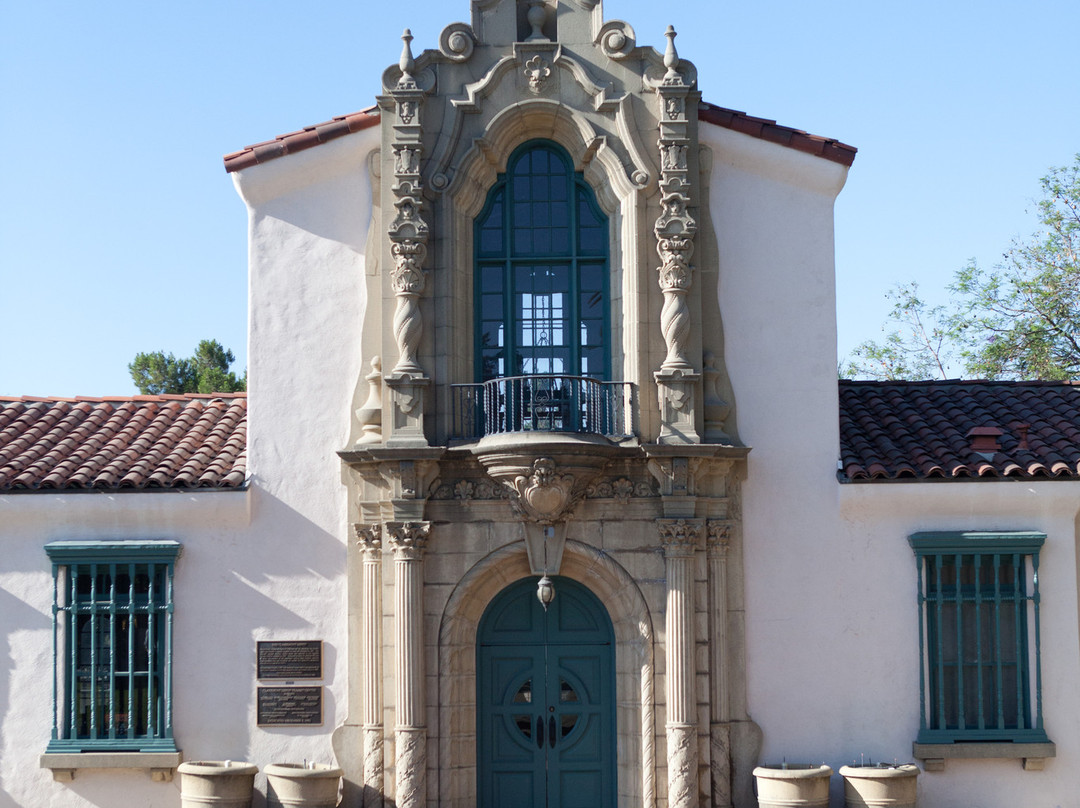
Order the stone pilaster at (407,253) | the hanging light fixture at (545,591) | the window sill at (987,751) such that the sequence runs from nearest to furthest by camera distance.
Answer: the hanging light fixture at (545,591)
the window sill at (987,751)
the stone pilaster at (407,253)

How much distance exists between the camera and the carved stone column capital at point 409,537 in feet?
51.7

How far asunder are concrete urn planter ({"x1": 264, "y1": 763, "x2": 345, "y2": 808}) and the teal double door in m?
1.66

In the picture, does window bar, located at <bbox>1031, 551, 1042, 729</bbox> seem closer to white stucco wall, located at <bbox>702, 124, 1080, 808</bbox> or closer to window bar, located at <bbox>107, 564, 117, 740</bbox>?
white stucco wall, located at <bbox>702, 124, 1080, 808</bbox>

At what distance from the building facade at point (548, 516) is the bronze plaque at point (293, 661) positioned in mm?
102

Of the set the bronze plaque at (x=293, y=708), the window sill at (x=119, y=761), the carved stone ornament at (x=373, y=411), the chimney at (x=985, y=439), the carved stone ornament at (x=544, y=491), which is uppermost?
the carved stone ornament at (x=373, y=411)

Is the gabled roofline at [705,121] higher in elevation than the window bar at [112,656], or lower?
higher

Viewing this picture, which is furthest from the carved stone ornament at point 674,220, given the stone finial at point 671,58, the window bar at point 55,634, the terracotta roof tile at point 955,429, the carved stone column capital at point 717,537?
the window bar at point 55,634

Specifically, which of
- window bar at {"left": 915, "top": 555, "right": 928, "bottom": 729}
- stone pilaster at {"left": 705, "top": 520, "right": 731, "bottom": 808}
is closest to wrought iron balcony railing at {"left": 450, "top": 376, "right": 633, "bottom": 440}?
stone pilaster at {"left": 705, "top": 520, "right": 731, "bottom": 808}

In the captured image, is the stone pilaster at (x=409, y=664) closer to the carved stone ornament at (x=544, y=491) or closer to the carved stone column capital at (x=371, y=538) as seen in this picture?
the carved stone column capital at (x=371, y=538)

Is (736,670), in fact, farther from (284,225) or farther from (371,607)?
(284,225)

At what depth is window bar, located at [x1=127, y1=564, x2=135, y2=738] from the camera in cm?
1620

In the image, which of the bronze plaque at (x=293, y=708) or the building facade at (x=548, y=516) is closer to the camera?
the building facade at (x=548, y=516)

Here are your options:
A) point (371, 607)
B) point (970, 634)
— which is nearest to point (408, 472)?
point (371, 607)

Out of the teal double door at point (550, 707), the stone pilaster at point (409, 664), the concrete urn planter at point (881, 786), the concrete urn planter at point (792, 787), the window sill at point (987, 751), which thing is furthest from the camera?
the teal double door at point (550, 707)
